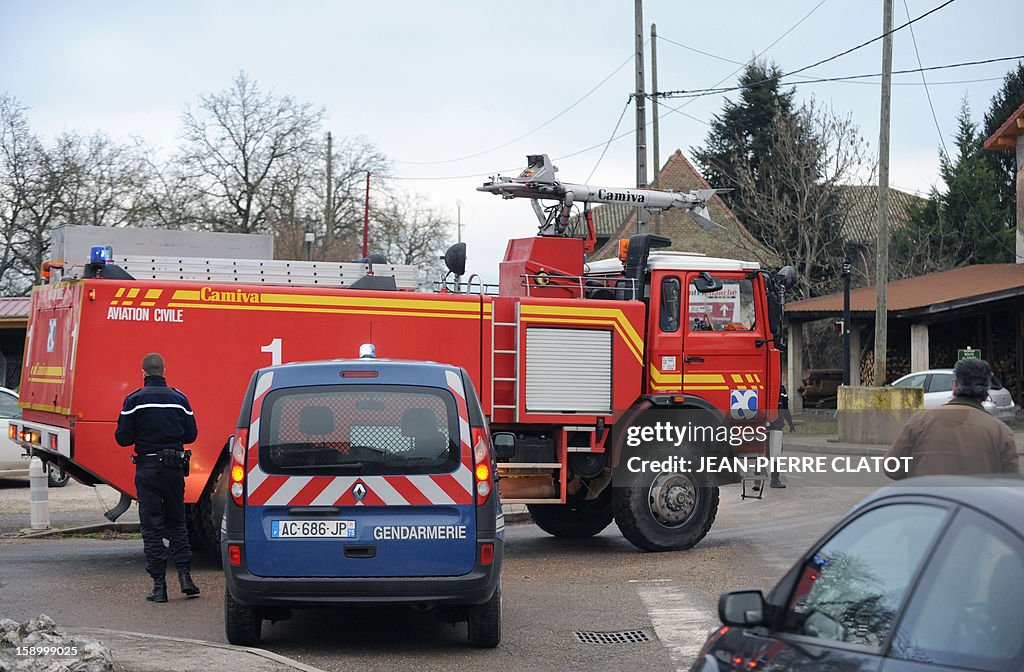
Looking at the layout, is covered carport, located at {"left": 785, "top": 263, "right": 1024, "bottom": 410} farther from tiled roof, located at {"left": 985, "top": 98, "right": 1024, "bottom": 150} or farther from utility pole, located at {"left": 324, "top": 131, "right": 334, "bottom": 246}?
utility pole, located at {"left": 324, "top": 131, "right": 334, "bottom": 246}

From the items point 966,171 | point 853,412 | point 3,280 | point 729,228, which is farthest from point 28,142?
point 966,171

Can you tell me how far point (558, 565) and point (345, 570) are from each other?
4.77 metres

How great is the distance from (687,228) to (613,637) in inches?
2033

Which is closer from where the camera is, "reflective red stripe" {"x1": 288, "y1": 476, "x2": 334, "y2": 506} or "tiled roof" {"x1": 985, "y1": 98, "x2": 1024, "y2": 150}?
"reflective red stripe" {"x1": 288, "y1": 476, "x2": 334, "y2": 506}

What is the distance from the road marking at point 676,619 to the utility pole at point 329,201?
4151 cm

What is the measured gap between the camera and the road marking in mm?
8055

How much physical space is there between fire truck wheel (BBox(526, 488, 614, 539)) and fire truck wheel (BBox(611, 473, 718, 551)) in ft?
4.20

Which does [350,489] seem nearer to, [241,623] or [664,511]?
[241,623]

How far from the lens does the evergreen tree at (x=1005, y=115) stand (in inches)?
2056

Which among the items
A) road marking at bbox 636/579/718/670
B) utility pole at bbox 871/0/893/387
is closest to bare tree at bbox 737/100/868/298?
utility pole at bbox 871/0/893/387

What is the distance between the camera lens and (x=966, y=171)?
1927 inches

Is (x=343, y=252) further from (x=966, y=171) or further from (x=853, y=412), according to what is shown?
(x=853, y=412)

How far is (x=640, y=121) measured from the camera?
28.4 metres

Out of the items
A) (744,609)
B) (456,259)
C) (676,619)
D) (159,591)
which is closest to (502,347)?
(456,259)
